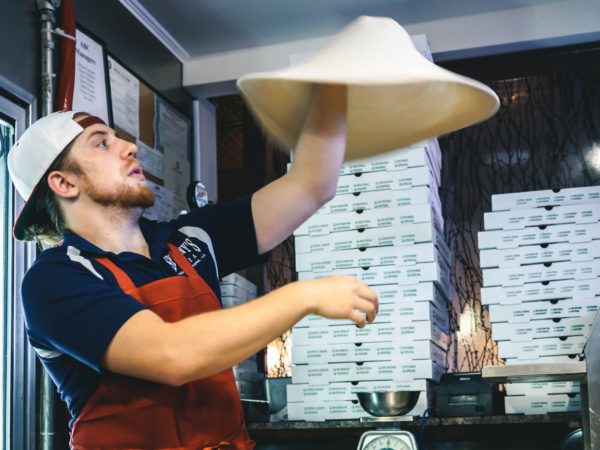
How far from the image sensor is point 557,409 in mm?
3242

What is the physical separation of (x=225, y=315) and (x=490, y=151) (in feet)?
10.2

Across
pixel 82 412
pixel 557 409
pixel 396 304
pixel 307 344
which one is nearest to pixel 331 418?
pixel 307 344

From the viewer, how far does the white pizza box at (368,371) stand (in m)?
3.30

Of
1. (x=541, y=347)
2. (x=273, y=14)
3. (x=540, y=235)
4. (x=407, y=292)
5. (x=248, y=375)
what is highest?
(x=273, y=14)

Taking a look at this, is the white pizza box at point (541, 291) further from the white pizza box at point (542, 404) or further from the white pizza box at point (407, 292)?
the white pizza box at point (542, 404)

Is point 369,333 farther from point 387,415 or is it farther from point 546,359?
point 546,359

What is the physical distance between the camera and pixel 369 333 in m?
3.36

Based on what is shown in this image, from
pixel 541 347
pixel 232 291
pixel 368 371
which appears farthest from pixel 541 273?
pixel 232 291

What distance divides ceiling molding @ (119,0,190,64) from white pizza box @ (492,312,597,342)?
2109mm

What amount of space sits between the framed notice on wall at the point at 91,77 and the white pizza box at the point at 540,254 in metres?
1.71

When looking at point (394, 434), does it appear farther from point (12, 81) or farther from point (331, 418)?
point (12, 81)

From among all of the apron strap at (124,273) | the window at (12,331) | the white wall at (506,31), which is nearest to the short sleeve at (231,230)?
the apron strap at (124,273)

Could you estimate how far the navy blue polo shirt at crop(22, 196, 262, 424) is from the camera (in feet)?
4.61

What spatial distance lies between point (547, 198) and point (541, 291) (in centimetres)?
40
